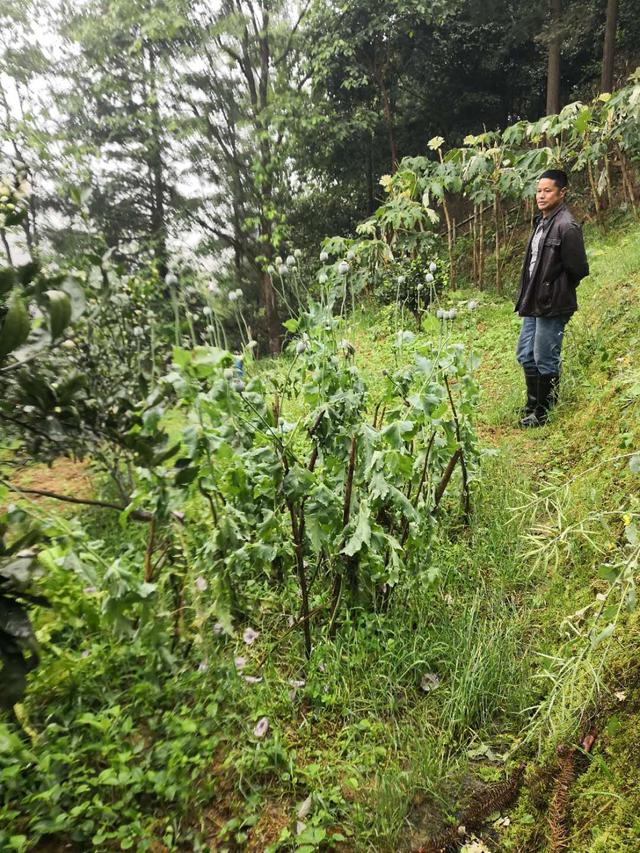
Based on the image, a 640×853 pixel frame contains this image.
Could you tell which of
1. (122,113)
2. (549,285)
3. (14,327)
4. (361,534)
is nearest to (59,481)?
(361,534)

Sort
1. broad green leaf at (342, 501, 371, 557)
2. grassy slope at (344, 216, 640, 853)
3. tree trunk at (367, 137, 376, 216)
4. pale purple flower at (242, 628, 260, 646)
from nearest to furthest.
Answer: grassy slope at (344, 216, 640, 853) → broad green leaf at (342, 501, 371, 557) → pale purple flower at (242, 628, 260, 646) → tree trunk at (367, 137, 376, 216)

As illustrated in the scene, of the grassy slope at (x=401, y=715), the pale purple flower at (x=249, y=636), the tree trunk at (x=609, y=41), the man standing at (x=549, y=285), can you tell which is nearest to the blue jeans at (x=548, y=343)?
the man standing at (x=549, y=285)

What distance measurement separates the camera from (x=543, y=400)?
3531mm

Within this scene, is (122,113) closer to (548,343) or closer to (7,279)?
(548,343)

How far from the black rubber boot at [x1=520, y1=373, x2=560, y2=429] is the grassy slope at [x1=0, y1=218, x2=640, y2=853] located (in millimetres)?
1167

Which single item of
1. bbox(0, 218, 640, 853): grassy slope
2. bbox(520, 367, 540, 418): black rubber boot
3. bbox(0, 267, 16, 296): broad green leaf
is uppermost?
bbox(0, 267, 16, 296): broad green leaf

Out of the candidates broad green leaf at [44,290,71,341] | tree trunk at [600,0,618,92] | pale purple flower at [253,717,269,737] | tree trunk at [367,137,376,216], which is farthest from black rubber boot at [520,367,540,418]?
tree trunk at [367,137,376,216]

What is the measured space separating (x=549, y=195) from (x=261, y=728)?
3397 millimetres

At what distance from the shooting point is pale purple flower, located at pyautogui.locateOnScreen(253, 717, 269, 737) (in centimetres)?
155

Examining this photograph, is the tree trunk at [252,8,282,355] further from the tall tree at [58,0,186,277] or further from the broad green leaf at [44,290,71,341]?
the broad green leaf at [44,290,71,341]

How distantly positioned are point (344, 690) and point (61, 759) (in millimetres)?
865

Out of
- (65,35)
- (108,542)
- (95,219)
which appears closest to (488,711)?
(108,542)

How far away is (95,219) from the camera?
10.6 m

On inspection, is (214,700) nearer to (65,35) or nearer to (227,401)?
(227,401)
